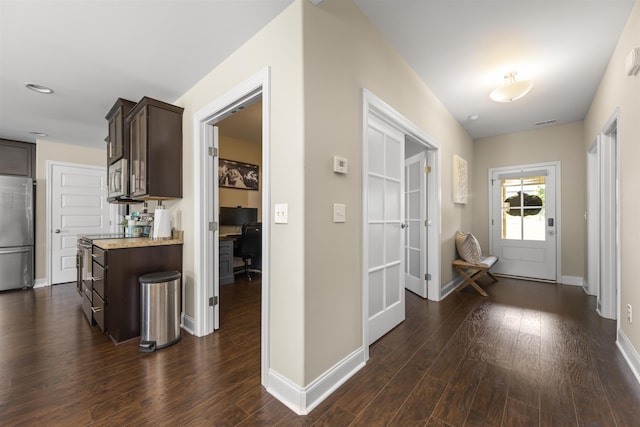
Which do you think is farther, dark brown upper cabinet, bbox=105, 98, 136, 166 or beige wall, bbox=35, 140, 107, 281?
beige wall, bbox=35, 140, 107, 281

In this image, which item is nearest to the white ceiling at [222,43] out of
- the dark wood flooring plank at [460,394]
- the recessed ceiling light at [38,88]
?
the recessed ceiling light at [38,88]

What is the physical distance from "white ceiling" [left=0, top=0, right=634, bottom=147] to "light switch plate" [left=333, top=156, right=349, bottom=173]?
1.02 m

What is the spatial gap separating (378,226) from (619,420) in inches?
69.2

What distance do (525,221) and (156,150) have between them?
18.4 ft

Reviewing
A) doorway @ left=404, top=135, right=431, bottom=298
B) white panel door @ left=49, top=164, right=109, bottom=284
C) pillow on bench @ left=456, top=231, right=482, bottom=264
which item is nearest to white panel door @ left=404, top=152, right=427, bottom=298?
doorway @ left=404, top=135, right=431, bottom=298

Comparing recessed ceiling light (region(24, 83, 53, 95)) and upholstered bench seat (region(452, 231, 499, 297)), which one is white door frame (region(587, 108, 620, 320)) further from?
recessed ceiling light (region(24, 83, 53, 95))

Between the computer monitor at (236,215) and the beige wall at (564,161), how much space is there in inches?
173

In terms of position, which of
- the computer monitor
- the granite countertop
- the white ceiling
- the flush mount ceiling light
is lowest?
the granite countertop

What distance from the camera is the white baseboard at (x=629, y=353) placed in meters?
1.81

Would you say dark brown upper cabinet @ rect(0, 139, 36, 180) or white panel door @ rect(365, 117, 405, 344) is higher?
dark brown upper cabinet @ rect(0, 139, 36, 180)

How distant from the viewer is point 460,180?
13.4ft

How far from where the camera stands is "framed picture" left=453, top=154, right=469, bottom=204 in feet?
12.8

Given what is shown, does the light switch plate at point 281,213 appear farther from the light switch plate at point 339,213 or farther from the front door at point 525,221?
the front door at point 525,221

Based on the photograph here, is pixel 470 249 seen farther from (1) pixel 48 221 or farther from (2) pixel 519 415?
(1) pixel 48 221
